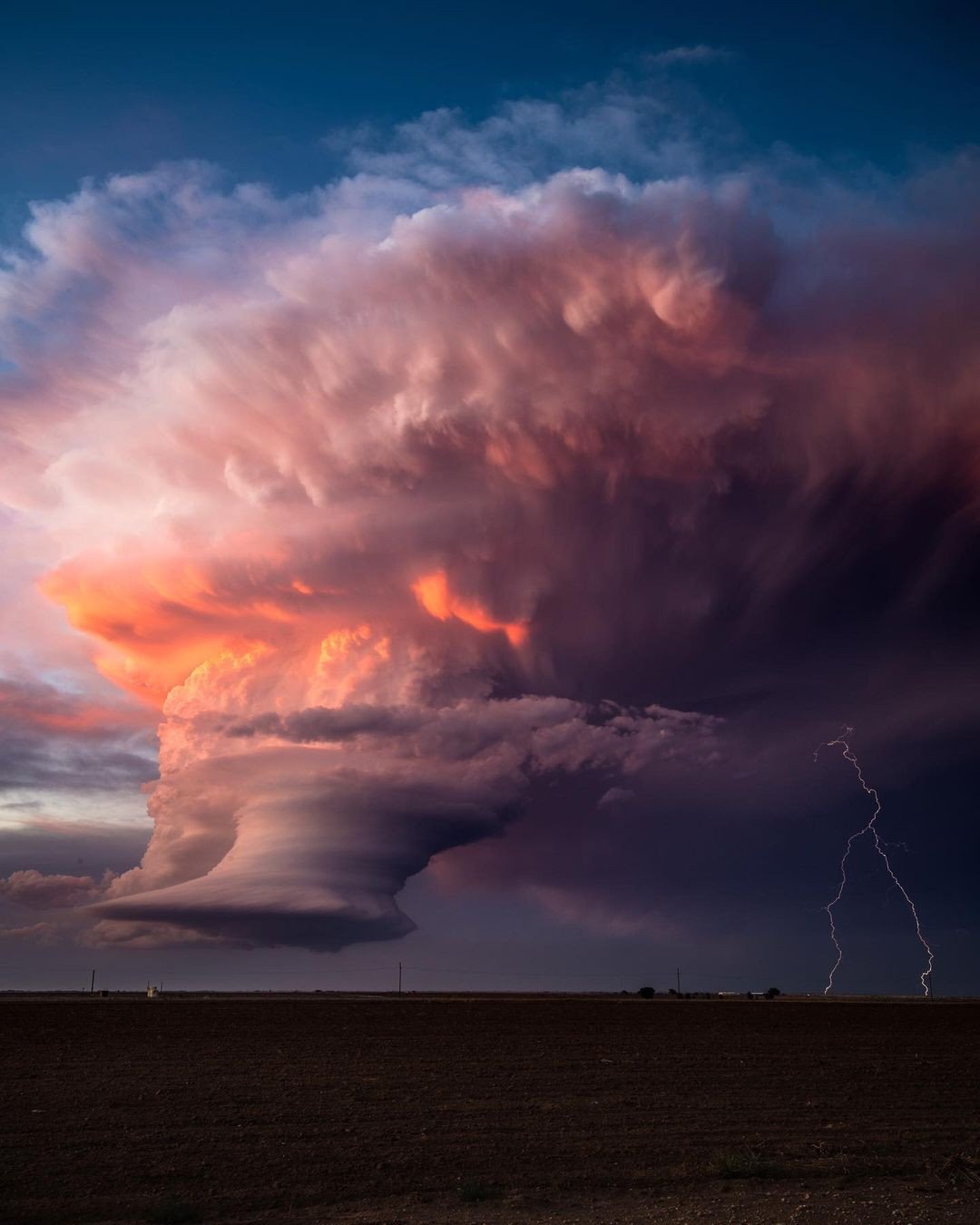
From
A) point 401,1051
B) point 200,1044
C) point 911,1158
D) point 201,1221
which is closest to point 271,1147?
point 201,1221

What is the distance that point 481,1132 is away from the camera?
108ft

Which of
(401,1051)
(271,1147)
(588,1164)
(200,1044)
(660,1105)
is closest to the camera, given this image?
(588,1164)

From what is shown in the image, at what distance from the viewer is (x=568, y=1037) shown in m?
72.9

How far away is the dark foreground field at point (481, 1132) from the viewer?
2386cm

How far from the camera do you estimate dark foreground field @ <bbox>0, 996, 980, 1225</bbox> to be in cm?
2386

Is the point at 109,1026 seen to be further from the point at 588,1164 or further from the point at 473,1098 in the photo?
the point at 588,1164

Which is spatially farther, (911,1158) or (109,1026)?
(109,1026)

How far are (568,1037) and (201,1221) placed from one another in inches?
2133

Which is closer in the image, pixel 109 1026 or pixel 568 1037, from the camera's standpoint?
pixel 568 1037

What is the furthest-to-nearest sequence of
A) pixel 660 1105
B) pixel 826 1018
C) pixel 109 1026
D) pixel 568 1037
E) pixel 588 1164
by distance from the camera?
pixel 826 1018 < pixel 109 1026 < pixel 568 1037 < pixel 660 1105 < pixel 588 1164

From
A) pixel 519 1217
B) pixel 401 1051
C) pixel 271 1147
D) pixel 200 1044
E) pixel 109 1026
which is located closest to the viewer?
pixel 519 1217

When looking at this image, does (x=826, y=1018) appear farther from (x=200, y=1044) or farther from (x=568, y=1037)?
(x=200, y=1044)

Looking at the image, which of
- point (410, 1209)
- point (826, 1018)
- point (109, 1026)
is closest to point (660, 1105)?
point (410, 1209)

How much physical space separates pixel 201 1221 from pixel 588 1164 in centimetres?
1053
